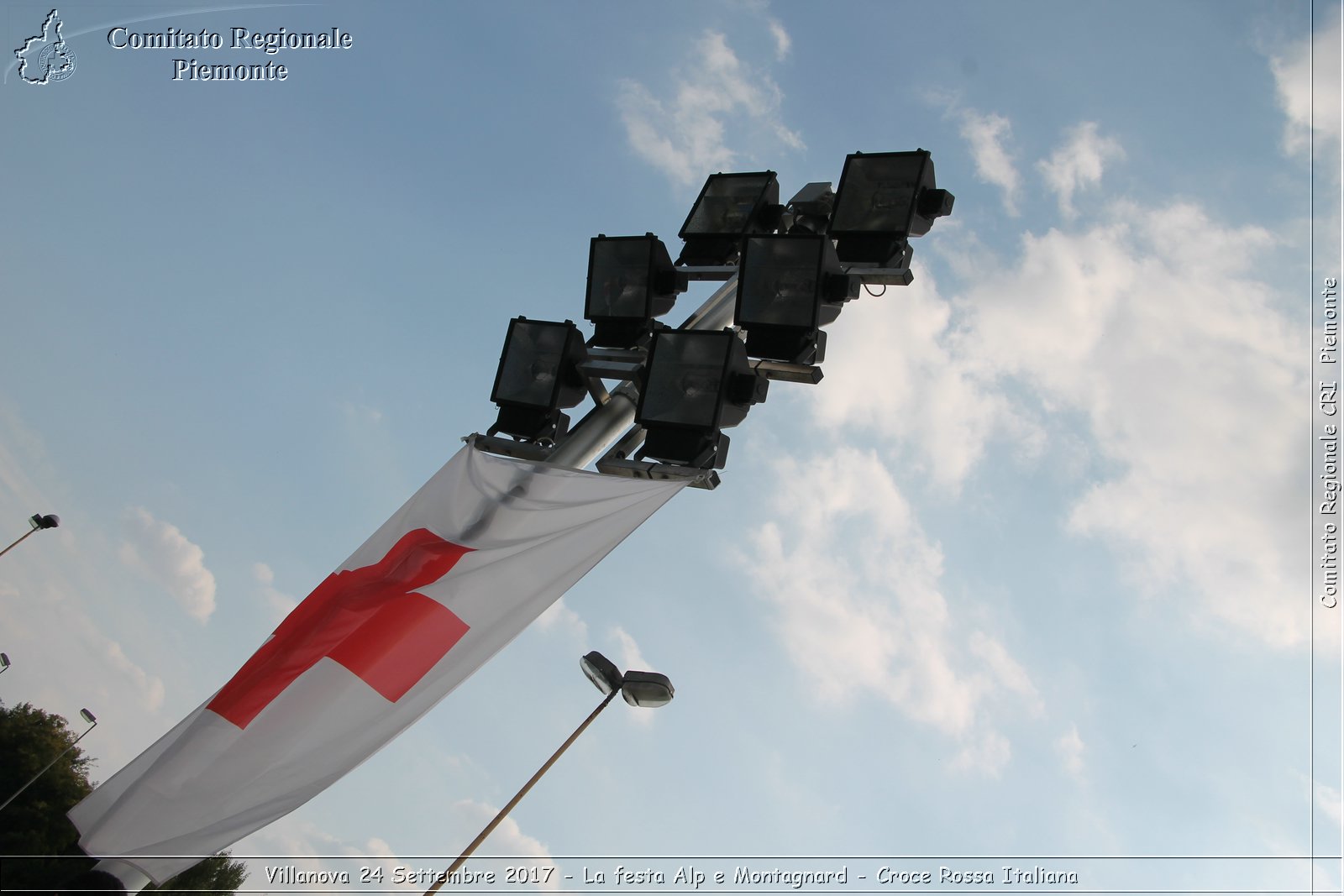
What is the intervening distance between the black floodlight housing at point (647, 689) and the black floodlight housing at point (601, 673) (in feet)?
0.28

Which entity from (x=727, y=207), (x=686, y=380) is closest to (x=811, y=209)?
(x=727, y=207)

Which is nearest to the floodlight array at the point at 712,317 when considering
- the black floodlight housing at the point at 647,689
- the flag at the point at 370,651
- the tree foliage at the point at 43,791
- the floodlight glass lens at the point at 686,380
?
the floodlight glass lens at the point at 686,380

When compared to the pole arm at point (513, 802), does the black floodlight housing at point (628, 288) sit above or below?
above

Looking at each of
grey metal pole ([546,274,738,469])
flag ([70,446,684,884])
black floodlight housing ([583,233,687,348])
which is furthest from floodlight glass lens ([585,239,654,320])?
flag ([70,446,684,884])

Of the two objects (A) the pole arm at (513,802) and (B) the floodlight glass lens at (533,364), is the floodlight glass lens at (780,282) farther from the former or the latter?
(A) the pole arm at (513,802)

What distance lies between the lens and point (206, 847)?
2.67 meters

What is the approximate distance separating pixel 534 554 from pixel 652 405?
1.12 metres

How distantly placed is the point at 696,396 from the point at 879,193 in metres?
1.86

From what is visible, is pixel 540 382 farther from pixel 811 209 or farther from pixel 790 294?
pixel 811 209

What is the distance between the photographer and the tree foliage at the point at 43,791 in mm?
20562

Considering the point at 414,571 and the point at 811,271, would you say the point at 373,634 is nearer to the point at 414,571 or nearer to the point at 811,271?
the point at 414,571

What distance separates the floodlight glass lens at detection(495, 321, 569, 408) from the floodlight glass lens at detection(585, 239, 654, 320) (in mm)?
438

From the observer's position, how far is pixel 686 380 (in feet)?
14.3

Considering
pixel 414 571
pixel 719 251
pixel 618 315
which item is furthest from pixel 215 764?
pixel 719 251
